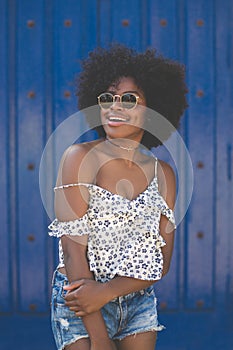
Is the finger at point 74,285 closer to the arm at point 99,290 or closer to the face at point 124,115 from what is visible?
the arm at point 99,290

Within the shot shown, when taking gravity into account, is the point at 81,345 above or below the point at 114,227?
below

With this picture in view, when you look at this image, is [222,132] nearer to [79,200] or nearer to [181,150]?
[181,150]

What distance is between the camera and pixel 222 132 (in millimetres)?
3432

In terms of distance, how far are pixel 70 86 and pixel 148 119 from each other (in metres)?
1.15

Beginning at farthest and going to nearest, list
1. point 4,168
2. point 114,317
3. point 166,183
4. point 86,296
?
1. point 4,168
2. point 166,183
3. point 114,317
4. point 86,296

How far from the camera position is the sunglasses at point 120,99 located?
212cm

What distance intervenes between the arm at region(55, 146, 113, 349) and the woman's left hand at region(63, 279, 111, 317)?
2 centimetres

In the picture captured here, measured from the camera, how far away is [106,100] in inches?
83.7

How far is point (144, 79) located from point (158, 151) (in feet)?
3.98

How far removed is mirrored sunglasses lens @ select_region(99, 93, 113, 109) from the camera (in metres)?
2.12

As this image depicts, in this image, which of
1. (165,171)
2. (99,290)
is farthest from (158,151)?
A: (99,290)

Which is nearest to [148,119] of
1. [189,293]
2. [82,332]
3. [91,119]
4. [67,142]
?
[91,119]

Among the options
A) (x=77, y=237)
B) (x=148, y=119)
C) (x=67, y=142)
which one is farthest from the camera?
(x=67, y=142)

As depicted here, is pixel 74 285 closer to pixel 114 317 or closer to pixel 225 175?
pixel 114 317
